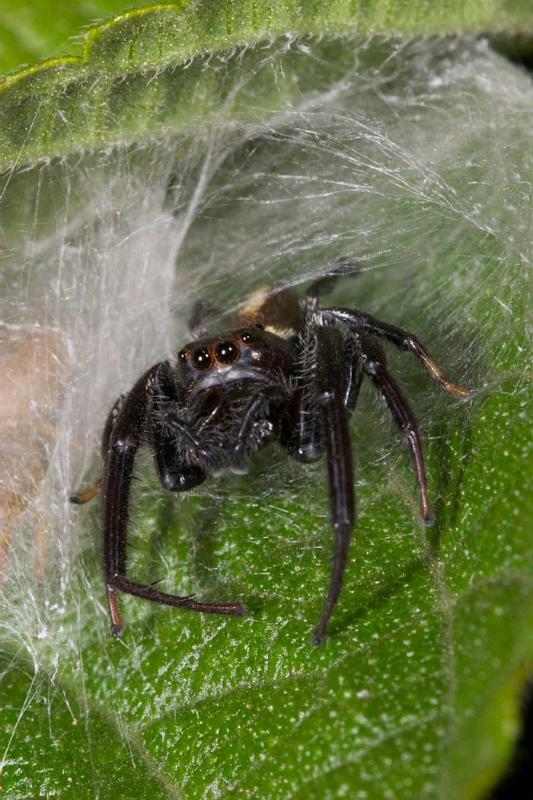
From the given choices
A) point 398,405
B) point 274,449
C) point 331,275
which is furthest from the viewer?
point 331,275

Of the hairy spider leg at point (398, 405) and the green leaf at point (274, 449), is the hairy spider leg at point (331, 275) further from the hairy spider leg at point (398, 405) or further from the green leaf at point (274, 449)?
the hairy spider leg at point (398, 405)

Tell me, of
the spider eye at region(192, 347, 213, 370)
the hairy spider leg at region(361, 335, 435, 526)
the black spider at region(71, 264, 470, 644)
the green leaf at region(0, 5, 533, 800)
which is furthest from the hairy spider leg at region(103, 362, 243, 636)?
the hairy spider leg at region(361, 335, 435, 526)

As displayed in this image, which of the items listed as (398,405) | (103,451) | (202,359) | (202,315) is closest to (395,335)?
(398,405)

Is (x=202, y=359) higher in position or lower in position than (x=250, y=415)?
higher

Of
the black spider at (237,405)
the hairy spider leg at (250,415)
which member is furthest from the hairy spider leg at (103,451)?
the hairy spider leg at (250,415)

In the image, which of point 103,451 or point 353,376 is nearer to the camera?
point 353,376

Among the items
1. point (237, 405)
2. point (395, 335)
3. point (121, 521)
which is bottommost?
point (121, 521)

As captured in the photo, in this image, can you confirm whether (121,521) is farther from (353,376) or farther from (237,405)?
(353,376)
